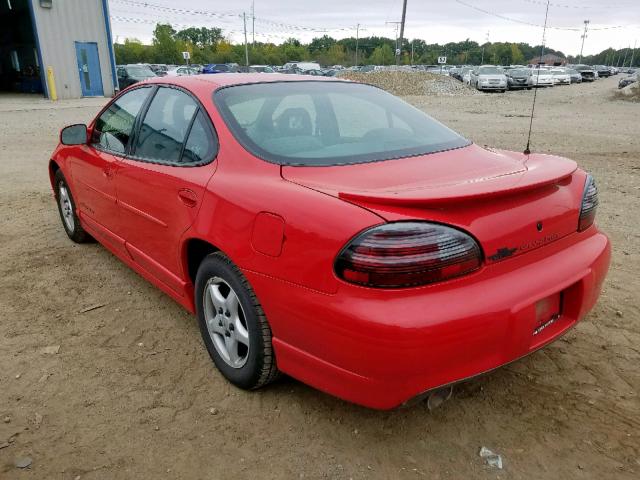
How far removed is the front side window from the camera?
3430 millimetres

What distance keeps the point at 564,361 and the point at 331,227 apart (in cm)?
173

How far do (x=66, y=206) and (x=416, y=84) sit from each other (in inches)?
1107

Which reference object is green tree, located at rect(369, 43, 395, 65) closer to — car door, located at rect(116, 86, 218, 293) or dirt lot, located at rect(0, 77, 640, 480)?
dirt lot, located at rect(0, 77, 640, 480)

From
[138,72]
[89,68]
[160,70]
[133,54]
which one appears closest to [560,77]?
[160,70]

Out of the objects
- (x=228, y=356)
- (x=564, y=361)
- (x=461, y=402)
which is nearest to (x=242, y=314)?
(x=228, y=356)

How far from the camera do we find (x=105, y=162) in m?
3.57

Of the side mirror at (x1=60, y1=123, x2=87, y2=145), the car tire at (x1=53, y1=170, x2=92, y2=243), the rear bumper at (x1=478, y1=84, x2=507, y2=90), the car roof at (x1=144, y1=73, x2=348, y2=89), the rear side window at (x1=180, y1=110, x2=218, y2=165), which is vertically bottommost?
the rear bumper at (x1=478, y1=84, x2=507, y2=90)

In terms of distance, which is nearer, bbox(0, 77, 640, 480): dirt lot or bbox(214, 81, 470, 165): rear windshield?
bbox(0, 77, 640, 480): dirt lot

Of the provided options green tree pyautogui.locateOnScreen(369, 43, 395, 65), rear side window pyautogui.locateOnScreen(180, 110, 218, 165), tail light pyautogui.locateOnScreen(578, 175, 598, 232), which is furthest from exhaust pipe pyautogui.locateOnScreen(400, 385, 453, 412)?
green tree pyautogui.locateOnScreen(369, 43, 395, 65)

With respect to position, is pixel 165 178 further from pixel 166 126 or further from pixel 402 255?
pixel 402 255

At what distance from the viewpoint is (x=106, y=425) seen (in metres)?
2.42

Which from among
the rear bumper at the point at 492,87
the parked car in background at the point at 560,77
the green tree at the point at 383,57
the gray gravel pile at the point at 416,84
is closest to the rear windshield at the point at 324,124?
the gray gravel pile at the point at 416,84

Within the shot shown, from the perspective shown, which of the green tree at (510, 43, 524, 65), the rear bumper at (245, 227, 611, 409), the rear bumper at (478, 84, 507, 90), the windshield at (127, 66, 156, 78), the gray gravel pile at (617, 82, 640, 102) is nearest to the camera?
the rear bumper at (245, 227, 611, 409)

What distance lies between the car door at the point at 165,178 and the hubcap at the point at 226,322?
32cm
